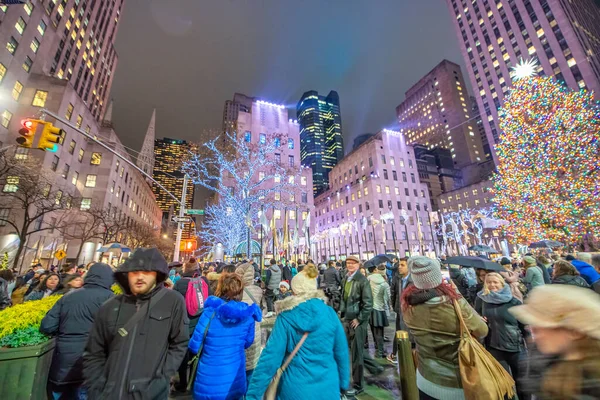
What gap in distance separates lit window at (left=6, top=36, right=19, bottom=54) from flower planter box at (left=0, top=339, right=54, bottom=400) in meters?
44.1

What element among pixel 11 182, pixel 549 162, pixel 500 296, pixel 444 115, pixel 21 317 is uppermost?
pixel 444 115

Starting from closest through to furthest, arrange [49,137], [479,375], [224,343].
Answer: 1. [479,375]
2. [224,343]
3. [49,137]

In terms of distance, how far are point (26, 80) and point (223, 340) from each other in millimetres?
48266

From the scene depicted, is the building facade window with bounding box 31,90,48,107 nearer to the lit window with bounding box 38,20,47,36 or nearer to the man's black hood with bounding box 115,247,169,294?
the lit window with bounding box 38,20,47,36

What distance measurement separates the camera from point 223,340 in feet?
10.8

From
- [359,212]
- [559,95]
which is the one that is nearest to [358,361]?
[559,95]

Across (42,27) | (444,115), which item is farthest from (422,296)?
(444,115)

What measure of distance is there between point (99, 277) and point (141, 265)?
2021 mm

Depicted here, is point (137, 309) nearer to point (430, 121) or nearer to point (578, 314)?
point (578, 314)

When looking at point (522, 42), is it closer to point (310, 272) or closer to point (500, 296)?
point (500, 296)

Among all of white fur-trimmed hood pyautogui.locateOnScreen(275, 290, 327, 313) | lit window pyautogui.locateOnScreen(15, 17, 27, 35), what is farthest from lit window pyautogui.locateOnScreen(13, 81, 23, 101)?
white fur-trimmed hood pyautogui.locateOnScreen(275, 290, 327, 313)

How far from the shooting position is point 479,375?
2145 mm


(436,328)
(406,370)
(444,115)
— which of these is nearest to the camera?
(436,328)

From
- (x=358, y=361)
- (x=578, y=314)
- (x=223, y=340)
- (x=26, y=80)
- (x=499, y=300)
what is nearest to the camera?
(x=578, y=314)
